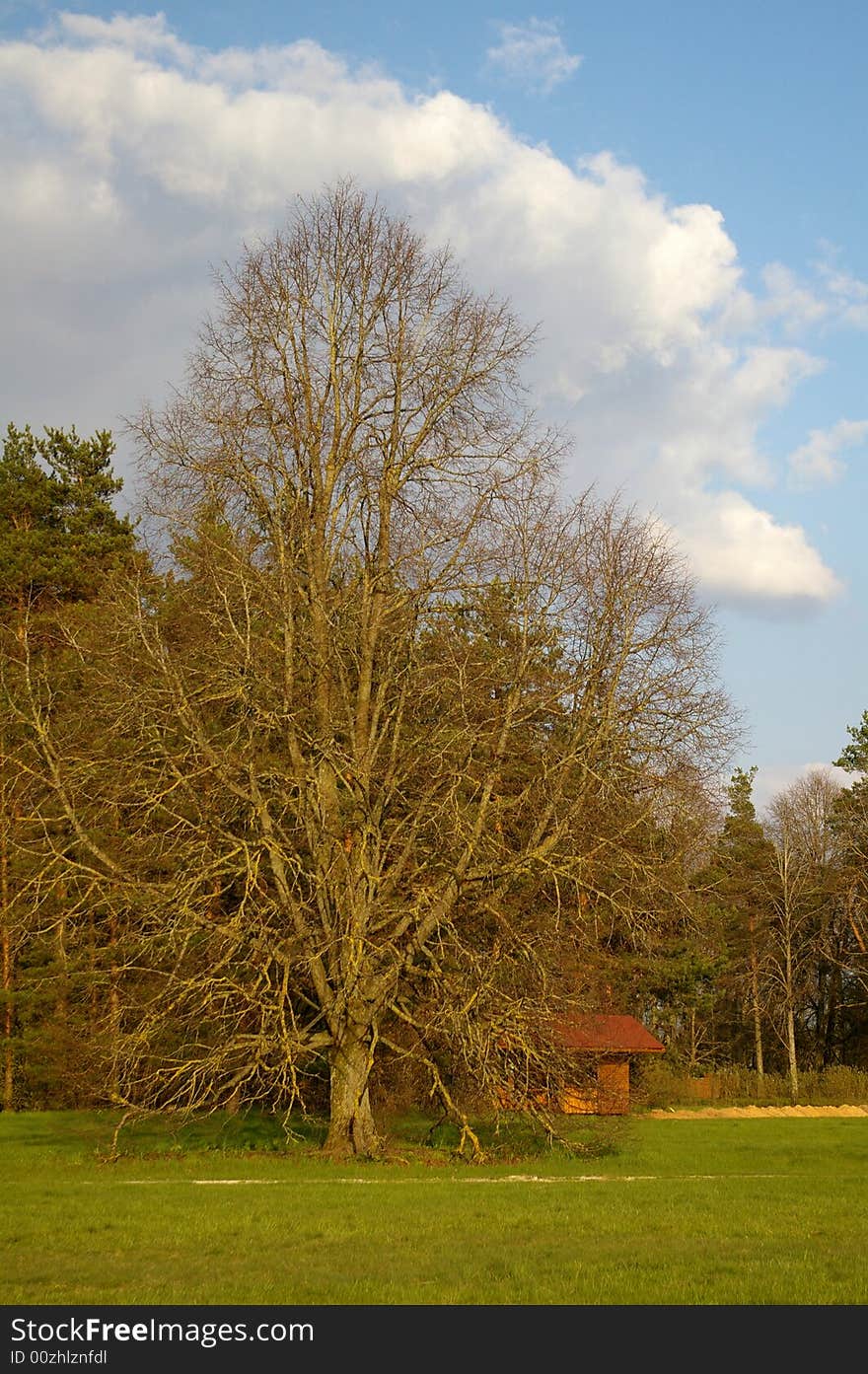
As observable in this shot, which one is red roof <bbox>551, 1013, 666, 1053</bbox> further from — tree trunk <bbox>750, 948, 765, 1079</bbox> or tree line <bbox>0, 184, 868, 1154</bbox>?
tree trunk <bbox>750, 948, 765, 1079</bbox>

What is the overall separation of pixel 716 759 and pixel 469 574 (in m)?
4.94

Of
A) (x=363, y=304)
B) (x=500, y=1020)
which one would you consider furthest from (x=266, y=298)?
(x=500, y=1020)

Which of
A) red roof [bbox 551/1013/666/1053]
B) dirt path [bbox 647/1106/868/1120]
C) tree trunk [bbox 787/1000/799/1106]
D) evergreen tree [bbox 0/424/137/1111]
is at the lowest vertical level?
dirt path [bbox 647/1106/868/1120]

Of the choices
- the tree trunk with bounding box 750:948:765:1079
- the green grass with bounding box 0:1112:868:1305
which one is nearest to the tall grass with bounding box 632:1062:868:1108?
the tree trunk with bounding box 750:948:765:1079

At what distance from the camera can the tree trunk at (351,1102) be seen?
1872 centimetres

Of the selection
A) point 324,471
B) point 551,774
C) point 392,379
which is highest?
point 392,379

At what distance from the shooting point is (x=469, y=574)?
2069cm

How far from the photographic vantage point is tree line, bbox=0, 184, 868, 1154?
61.0 feet

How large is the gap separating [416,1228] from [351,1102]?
26.4ft

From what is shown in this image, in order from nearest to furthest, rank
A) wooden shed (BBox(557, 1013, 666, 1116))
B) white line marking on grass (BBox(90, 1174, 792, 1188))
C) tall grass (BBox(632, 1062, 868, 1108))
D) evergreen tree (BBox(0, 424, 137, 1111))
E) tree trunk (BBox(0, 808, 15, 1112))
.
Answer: white line marking on grass (BBox(90, 1174, 792, 1188))
wooden shed (BBox(557, 1013, 666, 1116))
evergreen tree (BBox(0, 424, 137, 1111))
tree trunk (BBox(0, 808, 15, 1112))
tall grass (BBox(632, 1062, 868, 1108))

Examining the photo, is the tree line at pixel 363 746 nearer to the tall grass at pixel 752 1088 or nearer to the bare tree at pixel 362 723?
the bare tree at pixel 362 723

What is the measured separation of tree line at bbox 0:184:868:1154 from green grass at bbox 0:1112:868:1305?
135cm

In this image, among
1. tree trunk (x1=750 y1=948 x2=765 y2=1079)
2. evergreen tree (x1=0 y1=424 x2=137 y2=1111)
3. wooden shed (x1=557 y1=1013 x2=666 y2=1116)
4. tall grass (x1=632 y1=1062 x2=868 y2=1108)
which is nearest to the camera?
wooden shed (x1=557 y1=1013 x2=666 y2=1116)
